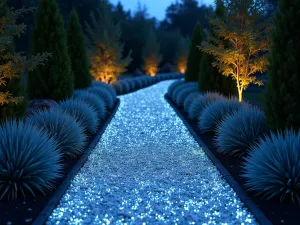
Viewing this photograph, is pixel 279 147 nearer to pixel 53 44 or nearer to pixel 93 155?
pixel 93 155

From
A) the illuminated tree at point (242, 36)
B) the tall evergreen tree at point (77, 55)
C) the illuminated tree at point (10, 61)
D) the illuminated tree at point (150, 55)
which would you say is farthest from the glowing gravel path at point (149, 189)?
the illuminated tree at point (150, 55)

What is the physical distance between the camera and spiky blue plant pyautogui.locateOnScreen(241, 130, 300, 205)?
5496mm

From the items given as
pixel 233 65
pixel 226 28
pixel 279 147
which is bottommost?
pixel 279 147

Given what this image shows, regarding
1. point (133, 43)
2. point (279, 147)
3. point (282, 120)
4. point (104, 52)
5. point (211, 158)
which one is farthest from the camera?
point (133, 43)

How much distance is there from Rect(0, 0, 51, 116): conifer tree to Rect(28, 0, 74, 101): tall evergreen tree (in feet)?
16.0

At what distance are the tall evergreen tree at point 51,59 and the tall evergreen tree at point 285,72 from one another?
25.3ft

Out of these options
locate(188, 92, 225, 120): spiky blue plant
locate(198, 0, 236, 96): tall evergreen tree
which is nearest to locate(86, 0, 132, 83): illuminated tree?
locate(198, 0, 236, 96): tall evergreen tree

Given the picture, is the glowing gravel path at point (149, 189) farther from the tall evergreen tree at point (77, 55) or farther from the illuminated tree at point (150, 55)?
the illuminated tree at point (150, 55)

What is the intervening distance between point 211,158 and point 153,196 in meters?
2.60

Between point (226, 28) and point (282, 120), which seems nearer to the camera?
point (282, 120)

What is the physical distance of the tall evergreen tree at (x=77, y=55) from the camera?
1828 centimetres

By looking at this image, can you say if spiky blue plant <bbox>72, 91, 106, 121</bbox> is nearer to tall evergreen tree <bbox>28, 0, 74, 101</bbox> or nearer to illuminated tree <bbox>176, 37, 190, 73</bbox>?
tall evergreen tree <bbox>28, 0, 74, 101</bbox>

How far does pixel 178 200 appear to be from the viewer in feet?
18.7

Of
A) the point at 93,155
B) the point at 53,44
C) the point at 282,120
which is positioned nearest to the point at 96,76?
the point at 53,44
